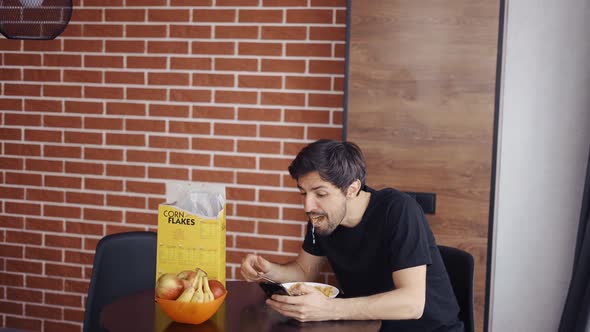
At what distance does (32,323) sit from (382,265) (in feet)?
7.03

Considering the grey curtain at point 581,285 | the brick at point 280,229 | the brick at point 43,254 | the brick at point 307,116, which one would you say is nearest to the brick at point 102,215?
the brick at point 43,254

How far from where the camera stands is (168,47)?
9.52 ft

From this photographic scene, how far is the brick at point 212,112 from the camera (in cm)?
286

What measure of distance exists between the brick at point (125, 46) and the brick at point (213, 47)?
0.26m

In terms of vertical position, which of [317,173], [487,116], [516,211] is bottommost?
[516,211]

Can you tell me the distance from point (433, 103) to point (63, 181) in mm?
1855

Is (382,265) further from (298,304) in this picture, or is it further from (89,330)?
(89,330)

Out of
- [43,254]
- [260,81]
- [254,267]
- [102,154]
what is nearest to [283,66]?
[260,81]

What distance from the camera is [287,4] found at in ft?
9.06

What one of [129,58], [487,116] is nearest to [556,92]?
[487,116]

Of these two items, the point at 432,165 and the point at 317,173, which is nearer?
the point at 317,173

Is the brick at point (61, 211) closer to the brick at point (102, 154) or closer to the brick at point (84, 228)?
the brick at point (84, 228)

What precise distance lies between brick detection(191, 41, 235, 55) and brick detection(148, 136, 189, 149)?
0.42 m

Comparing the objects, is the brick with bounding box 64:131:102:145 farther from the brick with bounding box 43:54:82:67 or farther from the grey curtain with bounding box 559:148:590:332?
the grey curtain with bounding box 559:148:590:332
